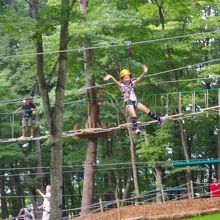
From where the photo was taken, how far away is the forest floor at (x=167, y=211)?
34.6 feet

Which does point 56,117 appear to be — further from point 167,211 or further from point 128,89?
point 167,211

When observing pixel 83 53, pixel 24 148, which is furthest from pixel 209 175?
pixel 83 53

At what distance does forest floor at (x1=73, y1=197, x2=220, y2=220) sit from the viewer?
34.6 ft

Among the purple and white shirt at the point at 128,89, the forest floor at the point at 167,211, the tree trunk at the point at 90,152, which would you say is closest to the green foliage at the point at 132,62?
the tree trunk at the point at 90,152

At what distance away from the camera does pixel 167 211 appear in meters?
11.1

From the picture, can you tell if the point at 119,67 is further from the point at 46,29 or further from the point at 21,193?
the point at 21,193

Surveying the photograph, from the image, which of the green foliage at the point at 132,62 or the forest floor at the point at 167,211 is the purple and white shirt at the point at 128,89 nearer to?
the green foliage at the point at 132,62

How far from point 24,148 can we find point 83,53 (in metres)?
9.53

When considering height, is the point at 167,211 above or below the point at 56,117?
below

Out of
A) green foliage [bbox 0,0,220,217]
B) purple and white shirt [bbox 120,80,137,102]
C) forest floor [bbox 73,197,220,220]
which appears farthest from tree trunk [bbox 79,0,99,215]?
Result: purple and white shirt [bbox 120,80,137,102]

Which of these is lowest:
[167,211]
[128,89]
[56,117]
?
[167,211]

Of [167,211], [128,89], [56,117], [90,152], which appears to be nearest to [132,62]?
[90,152]

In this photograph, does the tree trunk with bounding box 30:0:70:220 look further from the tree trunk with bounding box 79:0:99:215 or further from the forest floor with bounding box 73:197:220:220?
the tree trunk with bounding box 79:0:99:215

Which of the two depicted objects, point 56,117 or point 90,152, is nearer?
point 56,117
